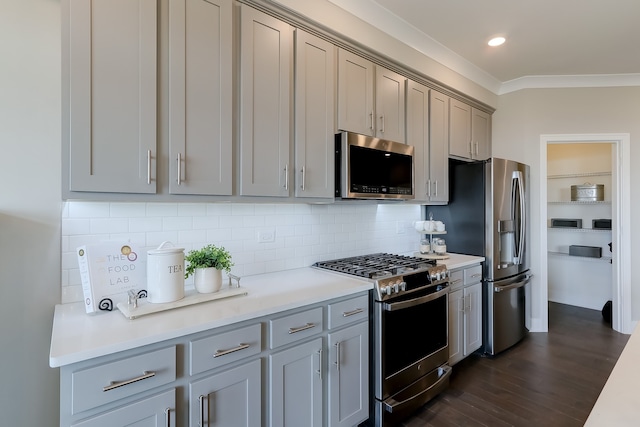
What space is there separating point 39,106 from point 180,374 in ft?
4.80

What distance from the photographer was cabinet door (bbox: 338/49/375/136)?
2.29 m

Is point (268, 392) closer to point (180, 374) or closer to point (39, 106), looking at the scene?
point (180, 374)

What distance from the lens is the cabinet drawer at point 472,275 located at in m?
2.89

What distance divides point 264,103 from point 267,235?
0.91m

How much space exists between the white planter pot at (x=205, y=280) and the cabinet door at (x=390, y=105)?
1629 mm

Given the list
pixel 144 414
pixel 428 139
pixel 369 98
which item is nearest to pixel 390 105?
pixel 369 98

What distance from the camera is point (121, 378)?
3.79 ft

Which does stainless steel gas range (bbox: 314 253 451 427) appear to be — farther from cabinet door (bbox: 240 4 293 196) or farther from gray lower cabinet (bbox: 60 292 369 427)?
cabinet door (bbox: 240 4 293 196)

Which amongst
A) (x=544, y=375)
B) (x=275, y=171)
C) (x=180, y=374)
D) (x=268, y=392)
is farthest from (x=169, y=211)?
(x=544, y=375)

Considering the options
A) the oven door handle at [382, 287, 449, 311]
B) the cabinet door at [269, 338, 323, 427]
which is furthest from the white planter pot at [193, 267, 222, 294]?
the oven door handle at [382, 287, 449, 311]

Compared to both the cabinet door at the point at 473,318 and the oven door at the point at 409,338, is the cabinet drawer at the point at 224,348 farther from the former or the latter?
the cabinet door at the point at 473,318

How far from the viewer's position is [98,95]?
1.39m

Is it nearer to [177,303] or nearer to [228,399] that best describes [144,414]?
[228,399]

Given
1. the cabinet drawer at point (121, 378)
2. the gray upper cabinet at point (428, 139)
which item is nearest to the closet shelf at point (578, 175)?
the gray upper cabinet at point (428, 139)
